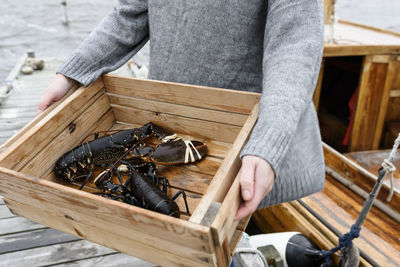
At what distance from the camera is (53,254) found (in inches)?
86.7

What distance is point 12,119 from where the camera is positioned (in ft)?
15.0

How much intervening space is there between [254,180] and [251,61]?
2.15 ft

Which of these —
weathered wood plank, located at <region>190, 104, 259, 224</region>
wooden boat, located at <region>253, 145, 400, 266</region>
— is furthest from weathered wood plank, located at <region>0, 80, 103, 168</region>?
wooden boat, located at <region>253, 145, 400, 266</region>

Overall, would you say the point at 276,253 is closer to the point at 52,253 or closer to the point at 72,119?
the point at 52,253

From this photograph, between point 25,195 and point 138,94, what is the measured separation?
80cm

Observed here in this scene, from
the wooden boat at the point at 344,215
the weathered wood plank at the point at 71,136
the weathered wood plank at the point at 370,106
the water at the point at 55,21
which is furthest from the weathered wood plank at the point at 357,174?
the water at the point at 55,21

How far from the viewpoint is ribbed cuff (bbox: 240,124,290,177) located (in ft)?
3.46

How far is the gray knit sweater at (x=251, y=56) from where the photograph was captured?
3.75 feet

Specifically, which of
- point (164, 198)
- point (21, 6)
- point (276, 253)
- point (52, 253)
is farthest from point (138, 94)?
point (21, 6)

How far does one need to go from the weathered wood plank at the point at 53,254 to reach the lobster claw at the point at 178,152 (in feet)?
3.07

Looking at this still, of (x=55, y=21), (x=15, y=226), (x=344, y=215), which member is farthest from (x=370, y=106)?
(x=55, y=21)

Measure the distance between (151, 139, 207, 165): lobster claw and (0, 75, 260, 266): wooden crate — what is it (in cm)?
5

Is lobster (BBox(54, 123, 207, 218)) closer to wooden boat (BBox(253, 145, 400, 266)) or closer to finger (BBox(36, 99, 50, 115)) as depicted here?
finger (BBox(36, 99, 50, 115))

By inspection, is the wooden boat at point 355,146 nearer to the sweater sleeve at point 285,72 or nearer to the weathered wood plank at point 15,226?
the sweater sleeve at point 285,72
